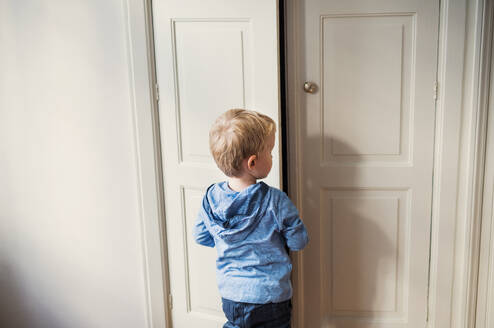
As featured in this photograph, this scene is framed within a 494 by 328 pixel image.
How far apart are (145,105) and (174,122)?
0.50 ft

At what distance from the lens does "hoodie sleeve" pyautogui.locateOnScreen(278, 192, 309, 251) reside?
1551mm

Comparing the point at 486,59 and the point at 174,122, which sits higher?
the point at 486,59

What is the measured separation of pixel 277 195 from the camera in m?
1.56

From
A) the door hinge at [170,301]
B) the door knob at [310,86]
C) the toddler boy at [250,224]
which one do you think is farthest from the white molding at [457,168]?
the door hinge at [170,301]

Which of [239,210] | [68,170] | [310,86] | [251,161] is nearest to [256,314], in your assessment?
[239,210]

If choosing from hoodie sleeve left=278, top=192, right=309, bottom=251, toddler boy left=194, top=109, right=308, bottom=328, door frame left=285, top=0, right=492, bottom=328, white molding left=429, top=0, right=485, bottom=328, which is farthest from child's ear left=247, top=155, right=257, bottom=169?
white molding left=429, top=0, right=485, bottom=328

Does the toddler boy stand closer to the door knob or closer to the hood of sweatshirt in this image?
the hood of sweatshirt

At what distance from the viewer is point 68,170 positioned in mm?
2250

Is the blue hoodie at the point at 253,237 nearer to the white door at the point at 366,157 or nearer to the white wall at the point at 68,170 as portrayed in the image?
the white door at the point at 366,157

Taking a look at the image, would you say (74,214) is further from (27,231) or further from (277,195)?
(277,195)

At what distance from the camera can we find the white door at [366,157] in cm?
199

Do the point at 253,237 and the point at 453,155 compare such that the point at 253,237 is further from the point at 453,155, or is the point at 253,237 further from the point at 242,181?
the point at 453,155

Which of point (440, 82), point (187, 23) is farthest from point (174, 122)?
point (440, 82)

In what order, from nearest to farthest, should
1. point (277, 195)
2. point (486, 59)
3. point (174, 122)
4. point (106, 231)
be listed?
point (277, 195) → point (486, 59) → point (174, 122) → point (106, 231)
